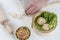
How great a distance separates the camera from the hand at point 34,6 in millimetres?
918

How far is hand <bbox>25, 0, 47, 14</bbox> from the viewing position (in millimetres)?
918

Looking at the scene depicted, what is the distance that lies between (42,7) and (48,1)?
38 millimetres

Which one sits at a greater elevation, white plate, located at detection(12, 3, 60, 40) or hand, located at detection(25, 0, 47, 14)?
hand, located at detection(25, 0, 47, 14)

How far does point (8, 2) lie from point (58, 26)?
242 millimetres

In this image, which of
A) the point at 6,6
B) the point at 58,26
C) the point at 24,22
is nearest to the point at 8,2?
the point at 6,6

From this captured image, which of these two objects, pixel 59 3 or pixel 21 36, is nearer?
pixel 21 36

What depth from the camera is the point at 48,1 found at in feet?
3.10

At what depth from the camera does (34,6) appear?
0.92 metres

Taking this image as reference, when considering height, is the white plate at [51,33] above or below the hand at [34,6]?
below

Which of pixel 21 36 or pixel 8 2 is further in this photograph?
pixel 8 2

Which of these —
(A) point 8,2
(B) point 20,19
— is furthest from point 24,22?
(A) point 8,2

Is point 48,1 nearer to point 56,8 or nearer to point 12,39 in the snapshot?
point 56,8

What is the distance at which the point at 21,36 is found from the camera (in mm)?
835

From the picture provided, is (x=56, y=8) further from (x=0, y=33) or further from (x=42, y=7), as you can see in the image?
(x=0, y=33)
